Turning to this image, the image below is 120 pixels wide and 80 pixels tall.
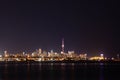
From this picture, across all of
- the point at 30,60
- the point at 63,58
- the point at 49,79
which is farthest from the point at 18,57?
the point at 49,79

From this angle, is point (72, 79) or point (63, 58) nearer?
point (72, 79)

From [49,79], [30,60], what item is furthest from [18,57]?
[49,79]

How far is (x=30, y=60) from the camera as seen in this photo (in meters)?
179

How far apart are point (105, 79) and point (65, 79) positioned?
193 inches

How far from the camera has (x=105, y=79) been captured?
50094 mm

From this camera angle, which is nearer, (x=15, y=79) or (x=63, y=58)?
(x=15, y=79)

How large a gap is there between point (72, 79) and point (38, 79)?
4.03 meters

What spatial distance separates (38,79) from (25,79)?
66.8 inches

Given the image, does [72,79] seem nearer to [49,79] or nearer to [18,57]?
[49,79]

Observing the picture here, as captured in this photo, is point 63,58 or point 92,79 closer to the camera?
point 92,79

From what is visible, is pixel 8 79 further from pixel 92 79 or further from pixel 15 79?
pixel 92 79

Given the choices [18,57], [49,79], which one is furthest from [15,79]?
[18,57]

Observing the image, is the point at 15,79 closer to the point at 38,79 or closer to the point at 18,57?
the point at 38,79

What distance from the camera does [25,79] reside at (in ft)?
157
